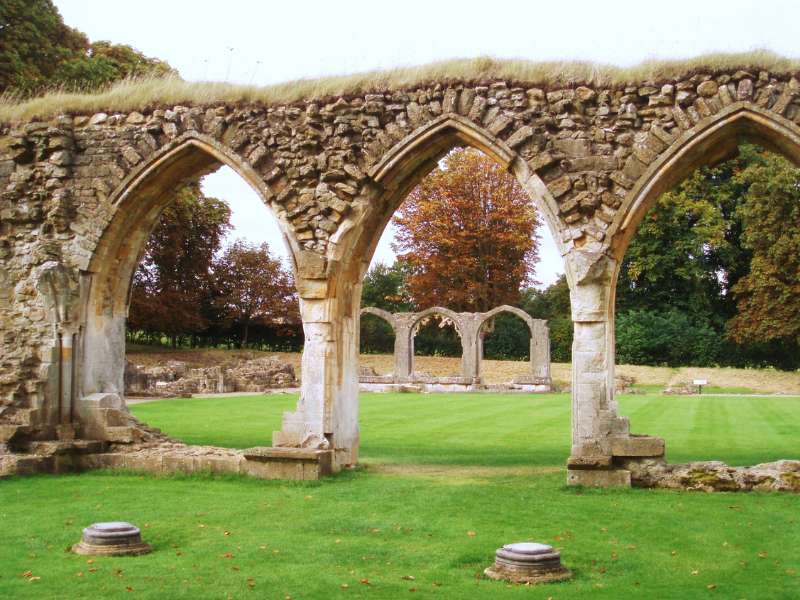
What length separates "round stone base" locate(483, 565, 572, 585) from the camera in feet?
19.2

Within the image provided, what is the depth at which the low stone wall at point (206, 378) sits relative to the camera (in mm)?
26281

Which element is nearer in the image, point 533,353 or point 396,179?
point 396,179

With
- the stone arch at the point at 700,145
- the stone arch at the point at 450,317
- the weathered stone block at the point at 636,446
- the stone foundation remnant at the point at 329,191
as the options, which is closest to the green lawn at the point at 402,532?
the weathered stone block at the point at 636,446

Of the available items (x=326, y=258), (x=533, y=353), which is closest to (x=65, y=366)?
(x=326, y=258)

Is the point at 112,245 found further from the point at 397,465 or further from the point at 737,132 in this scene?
the point at 737,132

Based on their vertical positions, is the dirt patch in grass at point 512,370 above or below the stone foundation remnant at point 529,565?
above

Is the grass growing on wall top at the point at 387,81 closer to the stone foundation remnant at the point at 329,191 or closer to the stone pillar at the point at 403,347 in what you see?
the stone foundation remnant at the point at 329,191

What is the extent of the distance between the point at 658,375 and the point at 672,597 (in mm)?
29478

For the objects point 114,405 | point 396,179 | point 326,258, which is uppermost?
point 396,179

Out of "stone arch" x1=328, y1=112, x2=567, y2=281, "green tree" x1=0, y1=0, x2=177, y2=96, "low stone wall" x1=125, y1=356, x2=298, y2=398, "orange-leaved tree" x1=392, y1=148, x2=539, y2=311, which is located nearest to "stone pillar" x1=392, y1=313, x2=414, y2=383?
"low stone wall" x1=125, y1=356, x2=298, y2=398

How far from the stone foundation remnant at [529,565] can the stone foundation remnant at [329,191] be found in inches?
138

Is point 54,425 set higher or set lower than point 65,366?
lower

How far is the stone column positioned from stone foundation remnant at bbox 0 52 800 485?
0.8 inches

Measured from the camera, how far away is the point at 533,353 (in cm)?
3288
